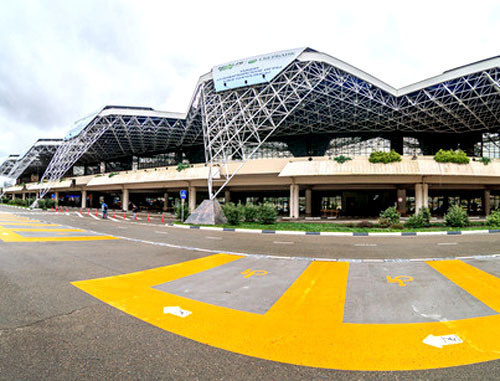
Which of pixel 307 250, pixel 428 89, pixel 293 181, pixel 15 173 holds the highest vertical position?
pixel 428 89

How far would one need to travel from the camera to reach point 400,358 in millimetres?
2834

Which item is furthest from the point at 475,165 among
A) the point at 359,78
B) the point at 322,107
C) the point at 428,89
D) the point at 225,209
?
the point at 225,209

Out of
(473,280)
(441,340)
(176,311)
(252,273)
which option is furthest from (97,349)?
(473,280)

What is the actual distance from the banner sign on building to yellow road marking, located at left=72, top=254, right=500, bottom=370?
975 inches

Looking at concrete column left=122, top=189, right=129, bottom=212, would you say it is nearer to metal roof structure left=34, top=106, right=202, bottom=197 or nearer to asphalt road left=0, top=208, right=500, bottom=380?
metal roof structure left=34, top=106, right=202, bottom=197

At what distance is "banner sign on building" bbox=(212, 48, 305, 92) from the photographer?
2489 cm

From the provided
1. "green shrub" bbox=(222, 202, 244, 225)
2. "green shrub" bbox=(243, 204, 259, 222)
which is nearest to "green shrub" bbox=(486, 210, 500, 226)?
"green shrub" bbox=(243, 204, 259, 222)

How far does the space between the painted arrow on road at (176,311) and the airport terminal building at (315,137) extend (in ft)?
65.5

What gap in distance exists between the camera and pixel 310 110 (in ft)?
116

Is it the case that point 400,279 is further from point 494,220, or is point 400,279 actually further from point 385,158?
point 385,158

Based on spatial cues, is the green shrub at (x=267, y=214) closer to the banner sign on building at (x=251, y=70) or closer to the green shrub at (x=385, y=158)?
the green shrub at (x=385, y=158)

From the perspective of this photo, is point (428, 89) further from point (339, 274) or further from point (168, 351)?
point (168, 351)

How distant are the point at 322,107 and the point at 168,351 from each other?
3572cm

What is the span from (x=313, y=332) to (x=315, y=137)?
44.9 meters
